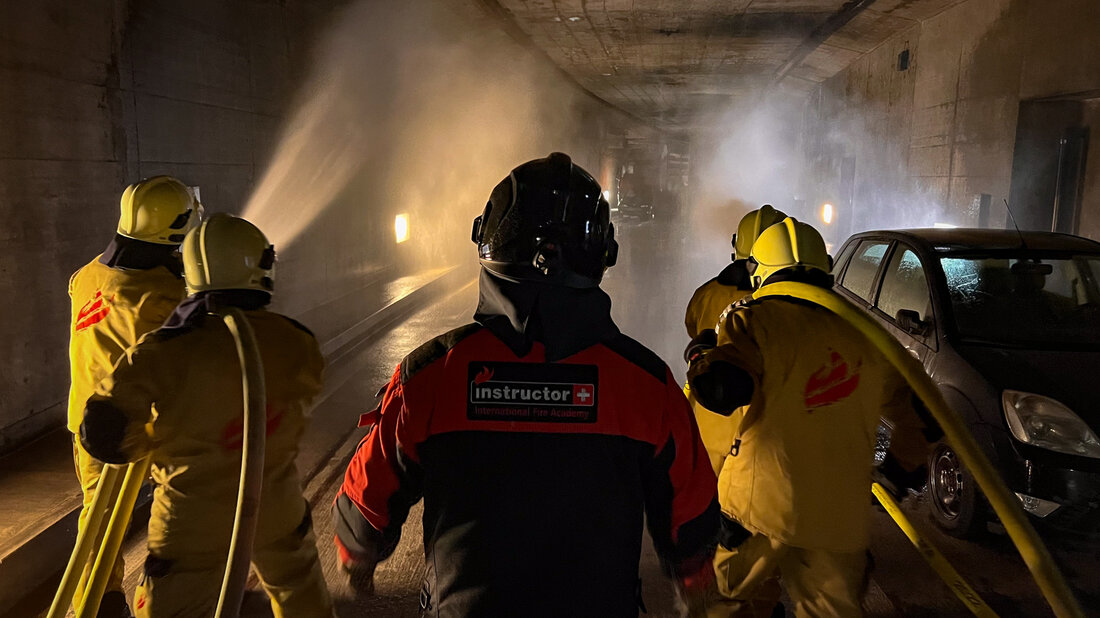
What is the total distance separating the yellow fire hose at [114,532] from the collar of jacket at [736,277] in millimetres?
2656

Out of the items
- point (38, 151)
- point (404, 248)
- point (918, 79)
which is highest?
point (918, 79)

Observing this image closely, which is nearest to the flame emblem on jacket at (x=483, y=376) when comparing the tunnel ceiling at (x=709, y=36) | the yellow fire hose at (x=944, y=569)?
the yellow fire hose at (x=944, y=569)

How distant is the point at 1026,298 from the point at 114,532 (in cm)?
524

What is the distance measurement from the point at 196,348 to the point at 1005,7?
10557mm

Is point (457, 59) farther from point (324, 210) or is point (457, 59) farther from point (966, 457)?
point (966, 457)

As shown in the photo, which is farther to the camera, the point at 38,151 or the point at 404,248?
the point at 404,248

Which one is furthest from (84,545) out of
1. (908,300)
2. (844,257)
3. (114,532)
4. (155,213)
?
(844,257)

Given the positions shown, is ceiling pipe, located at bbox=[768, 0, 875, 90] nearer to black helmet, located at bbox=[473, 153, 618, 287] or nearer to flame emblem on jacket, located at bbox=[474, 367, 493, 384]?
black helmet, located at bbox=[473, 153, 618, 287]

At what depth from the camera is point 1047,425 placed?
4043mm

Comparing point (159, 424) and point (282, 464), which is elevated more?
point (159, 424)

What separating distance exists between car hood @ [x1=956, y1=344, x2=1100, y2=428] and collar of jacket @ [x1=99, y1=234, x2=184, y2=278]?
4307mm

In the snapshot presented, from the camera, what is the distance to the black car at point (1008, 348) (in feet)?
13.1

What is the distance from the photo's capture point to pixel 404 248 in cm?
1520

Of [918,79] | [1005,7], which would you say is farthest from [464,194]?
[1005,7]
